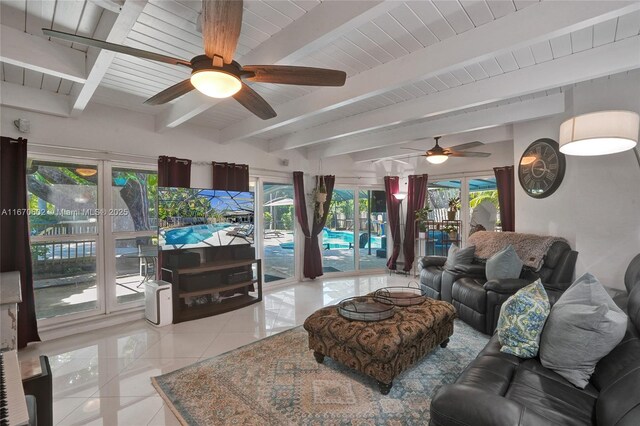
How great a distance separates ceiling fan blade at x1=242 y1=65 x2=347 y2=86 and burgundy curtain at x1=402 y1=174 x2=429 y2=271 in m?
4.68

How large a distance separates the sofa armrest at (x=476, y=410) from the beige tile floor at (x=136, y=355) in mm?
1747

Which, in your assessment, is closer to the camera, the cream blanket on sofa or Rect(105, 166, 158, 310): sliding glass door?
the cream blanket on sofa

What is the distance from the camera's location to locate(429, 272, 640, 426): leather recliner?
3.92 feet

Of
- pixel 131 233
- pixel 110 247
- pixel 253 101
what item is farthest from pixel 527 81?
pixel 110 247

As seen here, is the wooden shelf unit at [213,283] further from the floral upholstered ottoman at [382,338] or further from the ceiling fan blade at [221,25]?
the ceiling fan blade at [221,25]

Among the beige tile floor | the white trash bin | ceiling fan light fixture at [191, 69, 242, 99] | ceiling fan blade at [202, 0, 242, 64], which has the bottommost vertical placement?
the beige tile floor

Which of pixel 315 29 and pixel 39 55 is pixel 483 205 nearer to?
pixel 315 29

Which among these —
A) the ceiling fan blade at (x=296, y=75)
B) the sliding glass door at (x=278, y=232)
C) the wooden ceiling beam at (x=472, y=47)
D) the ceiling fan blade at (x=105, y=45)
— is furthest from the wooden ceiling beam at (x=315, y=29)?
the sliding glass door at (x=278, y=232)

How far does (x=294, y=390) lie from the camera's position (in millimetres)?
2320

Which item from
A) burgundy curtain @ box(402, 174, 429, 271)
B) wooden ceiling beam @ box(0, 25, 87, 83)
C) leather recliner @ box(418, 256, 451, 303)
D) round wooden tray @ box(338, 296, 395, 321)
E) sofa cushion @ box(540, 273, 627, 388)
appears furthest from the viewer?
burgundy curtain @ box(402, 174, 429, 271)

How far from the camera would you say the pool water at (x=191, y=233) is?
3941 millimetres

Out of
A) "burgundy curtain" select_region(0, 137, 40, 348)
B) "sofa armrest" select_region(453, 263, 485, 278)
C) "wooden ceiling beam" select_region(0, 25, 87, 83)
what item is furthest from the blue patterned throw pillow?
"burgundy curtain" select_region(0, 137, 40, 348)

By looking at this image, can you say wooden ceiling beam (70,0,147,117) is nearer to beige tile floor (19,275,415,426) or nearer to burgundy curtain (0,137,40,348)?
burgundy curtain (0,137,40,348)

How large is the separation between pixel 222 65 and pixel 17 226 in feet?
9.92
